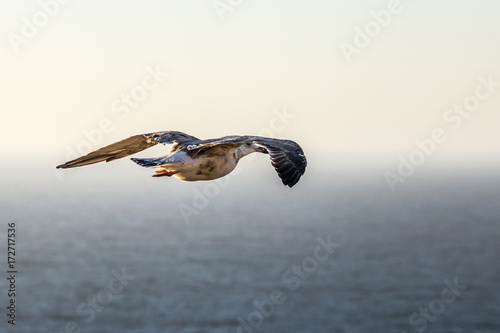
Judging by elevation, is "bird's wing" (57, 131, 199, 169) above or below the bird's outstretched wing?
above

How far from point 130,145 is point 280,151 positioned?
547 cm

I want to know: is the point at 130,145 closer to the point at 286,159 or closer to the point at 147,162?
the point at 147,162

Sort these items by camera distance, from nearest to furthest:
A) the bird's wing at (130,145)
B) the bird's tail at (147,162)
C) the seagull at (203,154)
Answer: the seagull at (203,154)
the bird's tail at (147,162)
the bird's wing at (130,145)

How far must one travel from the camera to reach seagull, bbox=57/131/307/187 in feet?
62.5

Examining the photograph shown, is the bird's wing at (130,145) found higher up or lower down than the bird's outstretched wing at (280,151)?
higher up

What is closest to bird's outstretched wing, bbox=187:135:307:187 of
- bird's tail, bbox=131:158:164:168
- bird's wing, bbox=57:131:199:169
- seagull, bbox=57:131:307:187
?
seagull, bbox=57:131:307:187

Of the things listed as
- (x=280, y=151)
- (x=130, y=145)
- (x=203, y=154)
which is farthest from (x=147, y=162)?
(x=130, y=145)

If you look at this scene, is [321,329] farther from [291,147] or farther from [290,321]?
[291,147]

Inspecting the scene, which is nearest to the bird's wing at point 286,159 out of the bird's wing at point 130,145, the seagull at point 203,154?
the seagull at point 203,154

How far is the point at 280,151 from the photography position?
63.1 feet

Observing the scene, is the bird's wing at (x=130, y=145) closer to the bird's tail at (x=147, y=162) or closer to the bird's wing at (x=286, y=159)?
the bird's tail at (x=147, y=162)

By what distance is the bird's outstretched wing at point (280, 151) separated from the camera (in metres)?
18.6

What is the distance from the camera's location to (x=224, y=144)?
2055cm

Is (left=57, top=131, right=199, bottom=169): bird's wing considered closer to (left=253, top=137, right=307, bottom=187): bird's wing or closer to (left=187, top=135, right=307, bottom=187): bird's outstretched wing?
(left=187, top=135, right=307, bottom=187): bird's outstretched wing
